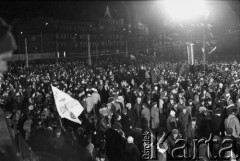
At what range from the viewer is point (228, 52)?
6006 cm

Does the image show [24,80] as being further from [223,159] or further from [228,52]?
[228,52]

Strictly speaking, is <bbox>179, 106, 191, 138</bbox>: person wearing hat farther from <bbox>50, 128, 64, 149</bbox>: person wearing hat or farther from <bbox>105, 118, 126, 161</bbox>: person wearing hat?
<bbox>50, 128, 64, 149</bbox>: person wearing hat

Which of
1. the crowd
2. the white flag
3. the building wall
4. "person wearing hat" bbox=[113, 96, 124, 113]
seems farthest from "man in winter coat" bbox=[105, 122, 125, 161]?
the building wall

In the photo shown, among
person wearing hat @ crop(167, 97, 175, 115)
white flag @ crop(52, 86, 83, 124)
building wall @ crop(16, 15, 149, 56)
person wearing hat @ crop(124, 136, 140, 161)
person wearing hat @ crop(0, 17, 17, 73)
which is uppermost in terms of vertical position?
building wall @ crop(16, 15, 149, 56)

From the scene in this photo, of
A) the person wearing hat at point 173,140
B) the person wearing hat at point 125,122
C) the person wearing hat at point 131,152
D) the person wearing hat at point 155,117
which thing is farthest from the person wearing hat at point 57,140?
the person wearing hat at point 155,117

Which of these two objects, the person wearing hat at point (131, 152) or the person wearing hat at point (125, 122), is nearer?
the person wearing hat at point (131, 152)

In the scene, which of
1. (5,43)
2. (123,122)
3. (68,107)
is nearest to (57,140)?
(68,107)

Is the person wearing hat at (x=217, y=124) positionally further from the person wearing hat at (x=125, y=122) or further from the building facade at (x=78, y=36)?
the building facade at (x=78, y=36)

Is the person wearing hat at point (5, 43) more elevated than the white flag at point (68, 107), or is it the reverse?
the person wearing hat at point (5, 43)

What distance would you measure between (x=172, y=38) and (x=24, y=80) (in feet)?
149

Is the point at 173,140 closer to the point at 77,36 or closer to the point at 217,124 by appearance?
the point at 217,124

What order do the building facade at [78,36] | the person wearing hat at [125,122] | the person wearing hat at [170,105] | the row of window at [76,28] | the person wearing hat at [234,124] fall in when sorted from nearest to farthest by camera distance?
1. the person wearing hat at [234,124]
2. the person wearing hat at [125,122]
3. the person wearing hat at [170,105]
4. the building facade at [78,36]
5. the row of window at [76,28]

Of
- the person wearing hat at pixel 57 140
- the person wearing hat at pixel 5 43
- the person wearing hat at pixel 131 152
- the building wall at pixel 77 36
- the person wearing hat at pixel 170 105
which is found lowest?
the person wearing hat at pixel 131 152

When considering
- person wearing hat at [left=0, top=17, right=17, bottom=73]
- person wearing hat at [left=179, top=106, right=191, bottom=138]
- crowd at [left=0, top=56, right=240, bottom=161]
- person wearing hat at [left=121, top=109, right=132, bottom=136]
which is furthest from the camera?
person wearing hat at [left=121, top=109, right=132, bottom=136]
